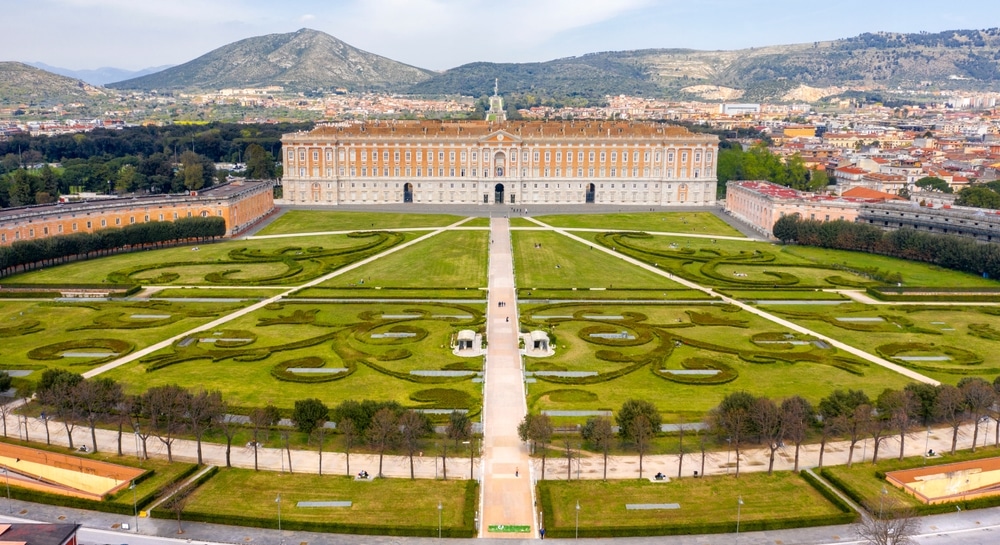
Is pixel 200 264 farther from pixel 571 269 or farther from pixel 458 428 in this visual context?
pixel 458 428

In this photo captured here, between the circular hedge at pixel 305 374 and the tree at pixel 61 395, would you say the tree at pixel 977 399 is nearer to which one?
the circular hedge at pixel 305 374

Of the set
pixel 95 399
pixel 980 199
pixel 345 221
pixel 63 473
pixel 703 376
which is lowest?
pixel 63 473

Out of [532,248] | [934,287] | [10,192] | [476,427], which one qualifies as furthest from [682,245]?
[10,192]

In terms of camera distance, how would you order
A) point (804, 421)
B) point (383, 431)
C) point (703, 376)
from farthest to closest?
point (703, 376) → point (804, 421) → point (383, 431)

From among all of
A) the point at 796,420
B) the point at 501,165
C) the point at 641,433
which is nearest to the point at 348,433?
the point at 641,433

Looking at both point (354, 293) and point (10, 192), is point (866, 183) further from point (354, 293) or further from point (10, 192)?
point (10, 192)

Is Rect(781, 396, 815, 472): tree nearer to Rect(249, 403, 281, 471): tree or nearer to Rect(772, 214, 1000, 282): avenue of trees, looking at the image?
Rect(249, 403, 281, 471): tree

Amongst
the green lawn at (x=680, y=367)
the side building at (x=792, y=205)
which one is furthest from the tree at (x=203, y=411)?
the side building at (x=792, y=205)

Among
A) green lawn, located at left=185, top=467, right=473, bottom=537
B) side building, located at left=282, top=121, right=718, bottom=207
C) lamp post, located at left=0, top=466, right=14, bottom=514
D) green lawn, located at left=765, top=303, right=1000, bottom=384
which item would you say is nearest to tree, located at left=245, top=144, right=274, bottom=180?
side building, located at left=282, top=121, right=718, bottom=207
